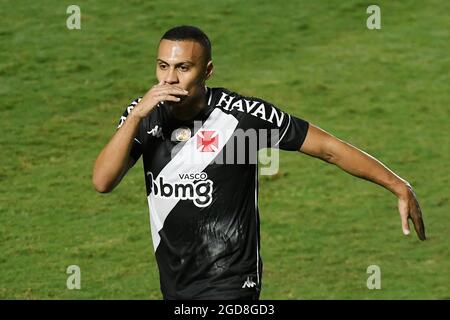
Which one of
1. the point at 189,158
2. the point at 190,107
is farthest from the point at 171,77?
the point at 189,158

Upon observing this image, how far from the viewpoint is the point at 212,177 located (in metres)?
8.23

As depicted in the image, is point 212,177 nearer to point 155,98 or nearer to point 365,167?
point 155,98

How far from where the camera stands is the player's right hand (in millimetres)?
7535

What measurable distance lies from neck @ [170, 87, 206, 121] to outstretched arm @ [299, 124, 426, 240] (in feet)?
2.50

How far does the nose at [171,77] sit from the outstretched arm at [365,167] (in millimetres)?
1078

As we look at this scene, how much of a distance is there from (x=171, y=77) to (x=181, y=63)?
128 mm

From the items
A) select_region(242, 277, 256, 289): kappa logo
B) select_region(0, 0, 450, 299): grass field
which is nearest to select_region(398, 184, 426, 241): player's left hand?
select_region(242, 277, 256, 289): kappa logo

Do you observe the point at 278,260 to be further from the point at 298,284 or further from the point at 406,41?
the point at 406,41

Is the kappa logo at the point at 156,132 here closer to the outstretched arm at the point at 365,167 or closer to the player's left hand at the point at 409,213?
the outstretched arm at the point at 365,167

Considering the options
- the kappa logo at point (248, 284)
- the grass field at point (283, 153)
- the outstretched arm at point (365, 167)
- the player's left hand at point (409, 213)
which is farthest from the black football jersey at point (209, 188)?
the grass field at point (283, 153)

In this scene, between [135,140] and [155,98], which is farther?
[135,140]

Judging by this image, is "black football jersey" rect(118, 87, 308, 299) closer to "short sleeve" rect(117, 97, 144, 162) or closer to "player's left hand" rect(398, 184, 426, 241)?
"short sleeve" rect(117, 97, 144, 162)
